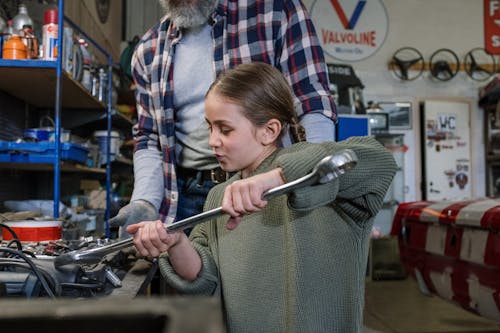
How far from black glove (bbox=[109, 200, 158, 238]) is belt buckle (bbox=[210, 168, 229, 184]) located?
0.58 ft

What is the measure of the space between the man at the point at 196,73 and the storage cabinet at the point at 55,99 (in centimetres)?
74

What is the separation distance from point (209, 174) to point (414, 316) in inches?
95.5

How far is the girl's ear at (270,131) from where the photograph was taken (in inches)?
41.9

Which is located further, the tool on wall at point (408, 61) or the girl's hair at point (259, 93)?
the tool on wall at point (408, 61)

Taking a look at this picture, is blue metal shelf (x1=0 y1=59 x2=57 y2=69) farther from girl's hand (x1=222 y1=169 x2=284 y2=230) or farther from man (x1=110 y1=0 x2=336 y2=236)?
girl's hand (x1=222 y1=169 x2=284 y2=230)

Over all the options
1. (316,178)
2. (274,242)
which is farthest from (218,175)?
(316,178)

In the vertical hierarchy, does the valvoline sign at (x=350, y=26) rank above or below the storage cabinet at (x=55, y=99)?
above

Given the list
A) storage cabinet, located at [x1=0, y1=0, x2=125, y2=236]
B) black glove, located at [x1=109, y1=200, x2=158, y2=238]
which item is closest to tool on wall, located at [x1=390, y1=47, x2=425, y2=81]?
storage cabinet, located at [x1=0, y1=0, x2=125, y2=236]

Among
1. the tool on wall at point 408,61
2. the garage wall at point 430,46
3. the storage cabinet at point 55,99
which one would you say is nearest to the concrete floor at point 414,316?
the storage cabinet at point 55,99

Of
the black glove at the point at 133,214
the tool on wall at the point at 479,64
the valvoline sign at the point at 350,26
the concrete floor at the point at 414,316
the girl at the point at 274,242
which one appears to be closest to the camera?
the girl at the point at 274,242

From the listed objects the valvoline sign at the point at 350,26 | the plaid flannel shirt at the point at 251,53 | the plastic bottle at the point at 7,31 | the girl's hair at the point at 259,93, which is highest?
the valvoline sign at the point at 350,26

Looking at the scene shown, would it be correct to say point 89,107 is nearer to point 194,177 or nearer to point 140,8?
point 194,177

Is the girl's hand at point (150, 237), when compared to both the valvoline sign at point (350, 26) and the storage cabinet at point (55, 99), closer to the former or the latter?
the storage cabinet at point (55, 99)

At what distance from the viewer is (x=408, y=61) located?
6.32 metres
